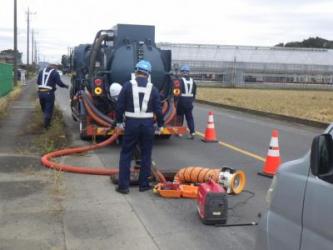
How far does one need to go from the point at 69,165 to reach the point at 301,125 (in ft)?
37.9

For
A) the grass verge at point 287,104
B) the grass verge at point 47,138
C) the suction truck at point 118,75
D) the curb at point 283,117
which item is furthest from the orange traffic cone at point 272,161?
the grass verge at point 287,104

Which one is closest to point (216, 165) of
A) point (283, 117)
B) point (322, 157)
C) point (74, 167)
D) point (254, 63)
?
point (74, 167)

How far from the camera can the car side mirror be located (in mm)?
3023

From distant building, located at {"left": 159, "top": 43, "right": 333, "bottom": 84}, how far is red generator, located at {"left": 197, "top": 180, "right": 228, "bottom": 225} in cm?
7067

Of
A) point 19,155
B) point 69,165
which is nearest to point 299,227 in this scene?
point 69,165

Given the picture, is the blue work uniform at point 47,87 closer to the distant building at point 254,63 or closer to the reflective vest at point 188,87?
the reflective vest at point 188,87

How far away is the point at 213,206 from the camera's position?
21.2 ft

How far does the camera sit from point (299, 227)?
132 inches

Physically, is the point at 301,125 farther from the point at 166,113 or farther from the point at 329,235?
the point at 329,235

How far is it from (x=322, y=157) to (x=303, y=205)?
1.25 feet

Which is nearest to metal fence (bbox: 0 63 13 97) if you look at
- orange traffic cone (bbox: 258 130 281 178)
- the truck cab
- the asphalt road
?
the asphalt road

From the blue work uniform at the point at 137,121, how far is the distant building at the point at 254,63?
68980 millimetres

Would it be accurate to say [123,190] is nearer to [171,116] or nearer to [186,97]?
[171,116]

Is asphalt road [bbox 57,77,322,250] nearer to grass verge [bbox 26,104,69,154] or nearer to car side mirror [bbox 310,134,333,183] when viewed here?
grass verge [bbox 26,104,69,154]
